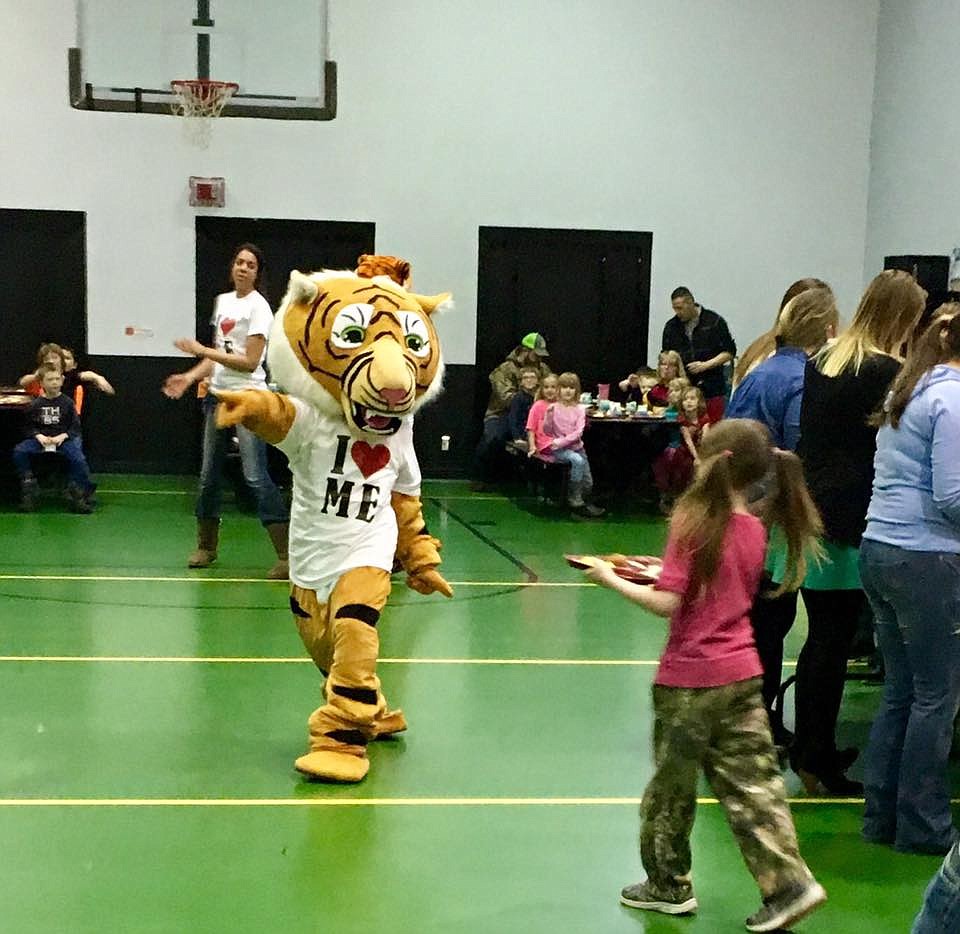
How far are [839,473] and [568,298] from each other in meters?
9.59

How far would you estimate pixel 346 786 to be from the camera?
4.83 m

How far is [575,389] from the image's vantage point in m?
12.0

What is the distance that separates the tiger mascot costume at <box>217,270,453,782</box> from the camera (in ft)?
16.0

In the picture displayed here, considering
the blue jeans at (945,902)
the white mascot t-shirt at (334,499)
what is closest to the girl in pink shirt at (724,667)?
the blue jeans at (945,902)

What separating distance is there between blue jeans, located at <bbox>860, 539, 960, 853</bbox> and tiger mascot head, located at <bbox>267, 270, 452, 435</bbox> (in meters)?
1.70

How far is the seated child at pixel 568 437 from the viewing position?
1174 cm

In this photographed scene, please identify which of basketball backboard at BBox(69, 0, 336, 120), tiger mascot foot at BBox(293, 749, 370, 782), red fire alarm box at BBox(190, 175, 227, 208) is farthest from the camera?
red fire alarm box at BBox(190, 175, 227, 208)

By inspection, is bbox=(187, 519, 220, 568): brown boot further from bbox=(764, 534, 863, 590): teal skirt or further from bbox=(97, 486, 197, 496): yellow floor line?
bbox=(764, 534, 863, 590): teal skirt

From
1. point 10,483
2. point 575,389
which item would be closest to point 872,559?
A: point 575,389

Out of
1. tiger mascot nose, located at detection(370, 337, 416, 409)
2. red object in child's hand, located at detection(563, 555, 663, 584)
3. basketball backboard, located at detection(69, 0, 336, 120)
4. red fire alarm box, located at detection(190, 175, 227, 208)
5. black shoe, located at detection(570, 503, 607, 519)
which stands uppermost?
basketball backboard, located at detection(69, 0, 336, 120)

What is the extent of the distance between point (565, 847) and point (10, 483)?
371 inches

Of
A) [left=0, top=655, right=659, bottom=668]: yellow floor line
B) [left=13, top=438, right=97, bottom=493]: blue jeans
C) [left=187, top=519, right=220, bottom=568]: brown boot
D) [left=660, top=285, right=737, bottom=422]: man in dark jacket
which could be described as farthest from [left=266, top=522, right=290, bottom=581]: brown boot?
[left=660, top=285, right=737, bottom=422]: man in dark jacket

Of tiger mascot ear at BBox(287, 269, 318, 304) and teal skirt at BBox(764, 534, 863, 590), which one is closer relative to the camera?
teal skirt at BBox(764, 534, 863, 590)

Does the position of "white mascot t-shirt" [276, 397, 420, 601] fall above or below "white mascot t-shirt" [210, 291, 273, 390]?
below
